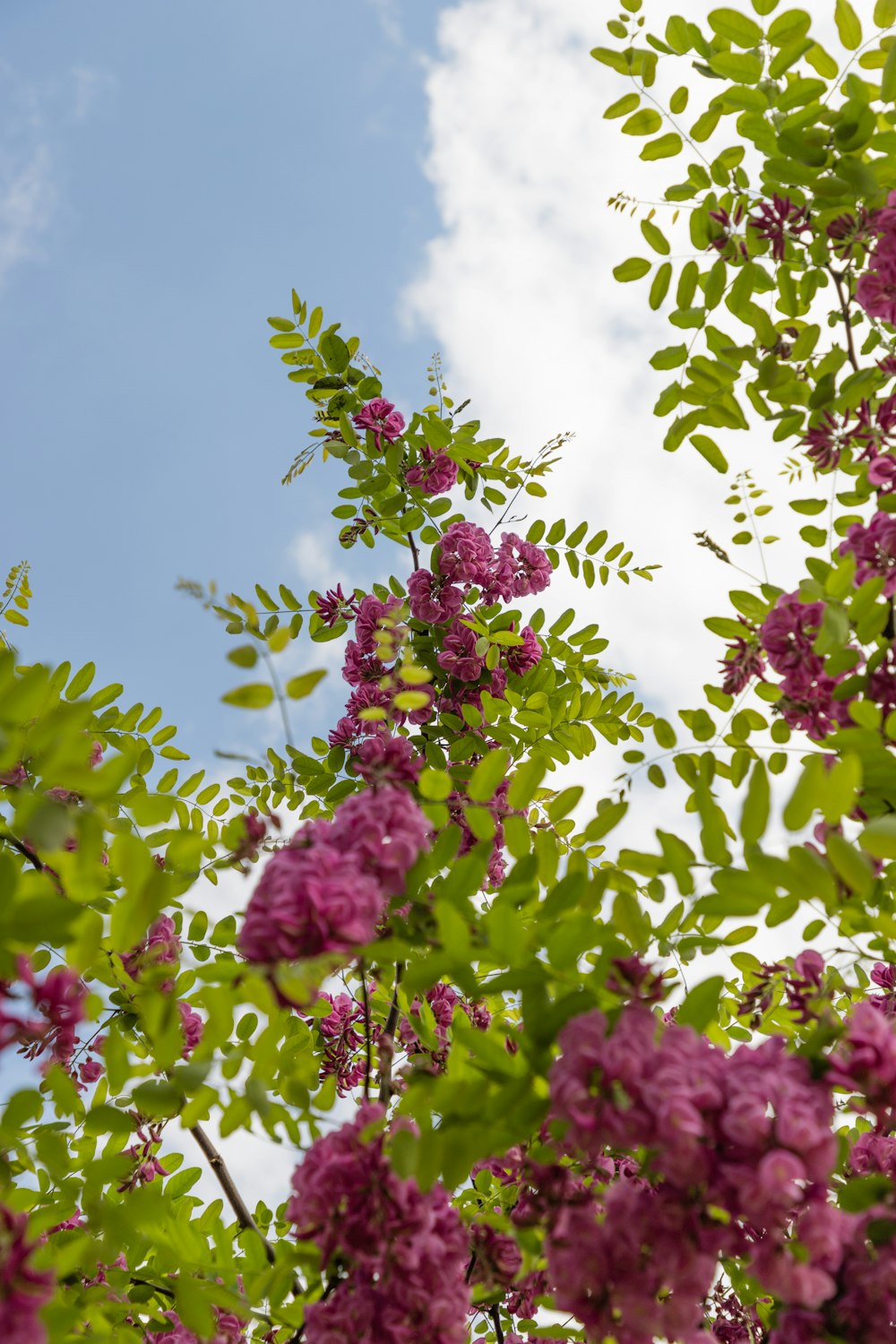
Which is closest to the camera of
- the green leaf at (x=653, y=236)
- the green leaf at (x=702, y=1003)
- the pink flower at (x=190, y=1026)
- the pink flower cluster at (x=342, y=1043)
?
the green leaf at (x=702, y=1003)

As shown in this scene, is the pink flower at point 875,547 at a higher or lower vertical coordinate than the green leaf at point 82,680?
lower

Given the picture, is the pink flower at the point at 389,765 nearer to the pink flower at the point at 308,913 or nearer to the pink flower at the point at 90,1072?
the pink flower at the point at 308,913

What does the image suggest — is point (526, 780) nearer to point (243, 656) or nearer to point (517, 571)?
point (243, 656)

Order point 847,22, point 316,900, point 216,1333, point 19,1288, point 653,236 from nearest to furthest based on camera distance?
point 19,1288 → point 316,900 → point 216,1333 → point 847,22 → point 653,236

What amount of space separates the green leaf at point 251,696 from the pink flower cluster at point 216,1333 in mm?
1316

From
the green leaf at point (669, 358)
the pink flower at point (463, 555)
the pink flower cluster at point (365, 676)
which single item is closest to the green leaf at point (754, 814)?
the green leaf at point (669, 358)

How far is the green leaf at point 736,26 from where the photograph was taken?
2.63 m

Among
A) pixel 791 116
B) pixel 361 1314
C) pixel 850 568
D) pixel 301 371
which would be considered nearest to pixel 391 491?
pixel 301 371

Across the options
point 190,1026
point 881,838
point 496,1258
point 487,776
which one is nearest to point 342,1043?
point 190,1026

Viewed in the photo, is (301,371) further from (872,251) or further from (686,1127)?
(686,1127)

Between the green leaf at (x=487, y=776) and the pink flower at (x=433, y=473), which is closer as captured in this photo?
the green leaf at (x=487, y=776)

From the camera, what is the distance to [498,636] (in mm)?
3805

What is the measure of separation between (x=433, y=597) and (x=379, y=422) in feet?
2.54

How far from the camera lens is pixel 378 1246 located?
5.04 ft
